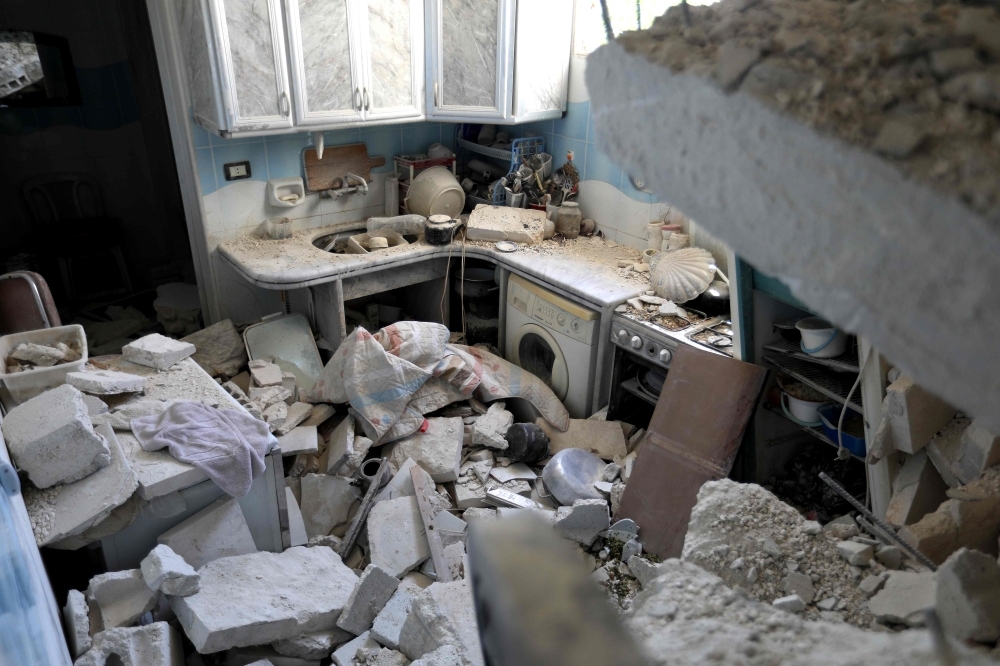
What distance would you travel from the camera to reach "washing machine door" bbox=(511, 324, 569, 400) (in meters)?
3.61

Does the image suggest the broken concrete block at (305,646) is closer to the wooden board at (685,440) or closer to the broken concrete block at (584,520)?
the broken concrete block at (584,520)

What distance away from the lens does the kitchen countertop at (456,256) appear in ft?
11.1

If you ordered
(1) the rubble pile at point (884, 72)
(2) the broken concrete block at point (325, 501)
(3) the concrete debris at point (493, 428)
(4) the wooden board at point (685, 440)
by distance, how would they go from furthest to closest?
(3) the concrete debris at point (493, 428), (2) the broken concrete block at point (325, 501), (4) the wooden board at point (685, 440), (1) the rubble pile at point (884, 72)

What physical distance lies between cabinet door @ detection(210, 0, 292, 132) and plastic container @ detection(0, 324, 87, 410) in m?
1.31

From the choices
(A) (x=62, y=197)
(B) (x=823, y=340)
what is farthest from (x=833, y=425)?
(A) (x=62, y=197)

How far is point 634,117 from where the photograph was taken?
0.68m

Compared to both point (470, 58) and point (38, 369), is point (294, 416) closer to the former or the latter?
→ point (38, 369)

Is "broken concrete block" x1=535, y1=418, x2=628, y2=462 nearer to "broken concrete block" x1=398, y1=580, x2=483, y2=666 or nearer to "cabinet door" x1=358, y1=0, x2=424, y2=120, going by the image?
"broken concrete block" x1=398, y1=580, x2=483, y2=666

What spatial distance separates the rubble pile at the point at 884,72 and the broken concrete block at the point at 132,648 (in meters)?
2.11

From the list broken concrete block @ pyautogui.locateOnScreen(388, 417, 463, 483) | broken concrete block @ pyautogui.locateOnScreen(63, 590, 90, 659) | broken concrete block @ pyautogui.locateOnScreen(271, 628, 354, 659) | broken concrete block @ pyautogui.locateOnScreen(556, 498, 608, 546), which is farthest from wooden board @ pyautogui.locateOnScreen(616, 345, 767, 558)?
broken concrete block @ pyautogui.locateOnScreen(63, 590, 90, 659)

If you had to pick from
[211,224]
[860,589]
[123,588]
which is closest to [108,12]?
[211,224]

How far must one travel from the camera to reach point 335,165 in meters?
4.12

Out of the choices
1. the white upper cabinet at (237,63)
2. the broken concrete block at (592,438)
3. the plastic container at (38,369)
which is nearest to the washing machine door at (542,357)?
the broken concrete block at (592,438)

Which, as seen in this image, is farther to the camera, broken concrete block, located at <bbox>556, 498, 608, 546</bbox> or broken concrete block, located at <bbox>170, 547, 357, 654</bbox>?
broken concrete block, located at <bbox>556, 498, 608, 546</bbox>
